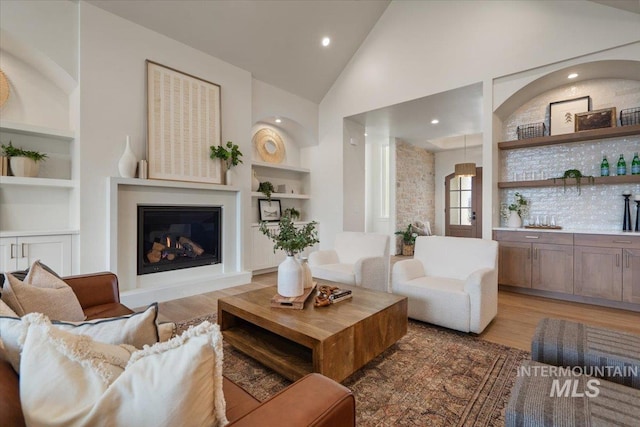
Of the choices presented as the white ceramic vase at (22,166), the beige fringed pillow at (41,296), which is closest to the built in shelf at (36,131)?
the white ceramic vase at (22,166)

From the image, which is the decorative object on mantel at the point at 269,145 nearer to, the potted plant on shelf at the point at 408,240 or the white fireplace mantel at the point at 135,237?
the white fireplace mantel at the point at 135,237

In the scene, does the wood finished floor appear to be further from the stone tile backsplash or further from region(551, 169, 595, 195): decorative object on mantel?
region(551, 169, 595, 195): decorative object on mantel

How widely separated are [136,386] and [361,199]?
213 inches

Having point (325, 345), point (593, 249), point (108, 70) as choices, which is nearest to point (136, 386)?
point (325, 345)

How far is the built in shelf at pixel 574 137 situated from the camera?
10.9ft

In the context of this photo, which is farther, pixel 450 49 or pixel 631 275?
pixel 450 49

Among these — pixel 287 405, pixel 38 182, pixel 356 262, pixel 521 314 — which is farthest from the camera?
pixel 356 262

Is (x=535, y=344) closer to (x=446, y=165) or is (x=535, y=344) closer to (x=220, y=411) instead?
(x=220, y=411)

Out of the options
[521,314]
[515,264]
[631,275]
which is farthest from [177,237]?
[631,275]

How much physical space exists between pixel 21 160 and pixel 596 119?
6.38 m

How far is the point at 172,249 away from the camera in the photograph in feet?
12.6

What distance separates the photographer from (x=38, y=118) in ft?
10.3

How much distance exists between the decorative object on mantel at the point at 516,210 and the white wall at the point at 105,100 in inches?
192

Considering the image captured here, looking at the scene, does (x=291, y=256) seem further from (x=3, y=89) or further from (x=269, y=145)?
(x=269, y=145)
